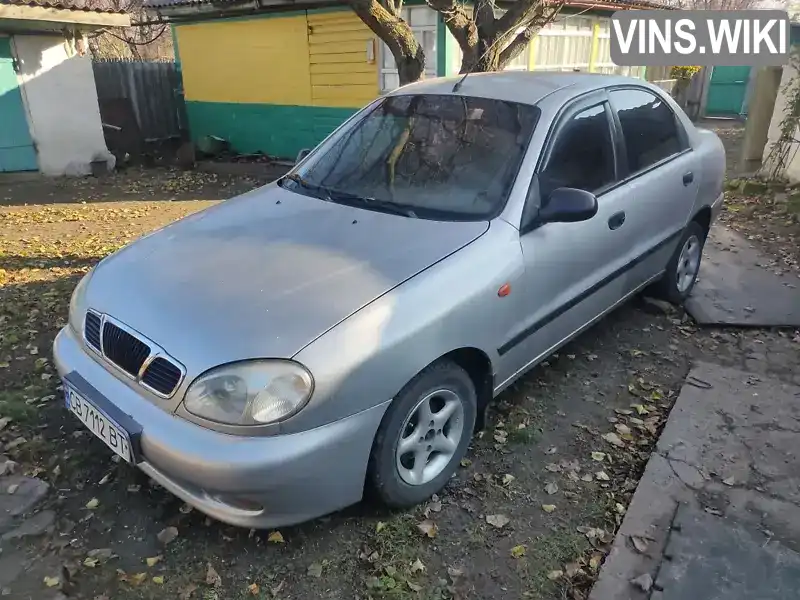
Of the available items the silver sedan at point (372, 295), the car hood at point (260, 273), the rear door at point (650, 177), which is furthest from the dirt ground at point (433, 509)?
the car hood at point (260, 273)

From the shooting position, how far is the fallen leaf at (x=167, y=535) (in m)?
2.62

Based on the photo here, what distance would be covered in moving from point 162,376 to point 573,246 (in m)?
2.08

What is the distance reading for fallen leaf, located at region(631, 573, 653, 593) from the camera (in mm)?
2385

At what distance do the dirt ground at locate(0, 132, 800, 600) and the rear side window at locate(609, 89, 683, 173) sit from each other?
1.26 metres

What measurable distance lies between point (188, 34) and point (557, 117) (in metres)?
11.8

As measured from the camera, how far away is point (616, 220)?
3.56 metres

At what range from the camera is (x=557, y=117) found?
128 inches

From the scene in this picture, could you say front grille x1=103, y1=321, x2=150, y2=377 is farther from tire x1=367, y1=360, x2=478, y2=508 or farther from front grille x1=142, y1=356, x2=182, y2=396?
tire x1=367, y1=360, x2=478, y2=508

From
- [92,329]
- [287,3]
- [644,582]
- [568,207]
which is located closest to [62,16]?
[287,3]

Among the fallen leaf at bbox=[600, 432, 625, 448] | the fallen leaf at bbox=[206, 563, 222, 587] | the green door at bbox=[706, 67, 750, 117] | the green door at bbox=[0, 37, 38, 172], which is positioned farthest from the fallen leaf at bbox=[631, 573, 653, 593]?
the green door at bbox=[706, 67, 750, 117]

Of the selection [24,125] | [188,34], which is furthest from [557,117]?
[188,34]

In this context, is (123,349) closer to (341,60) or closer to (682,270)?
(682,270)

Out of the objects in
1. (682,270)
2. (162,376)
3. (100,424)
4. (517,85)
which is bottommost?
(682,270)

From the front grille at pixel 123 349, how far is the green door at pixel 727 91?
19974mm
